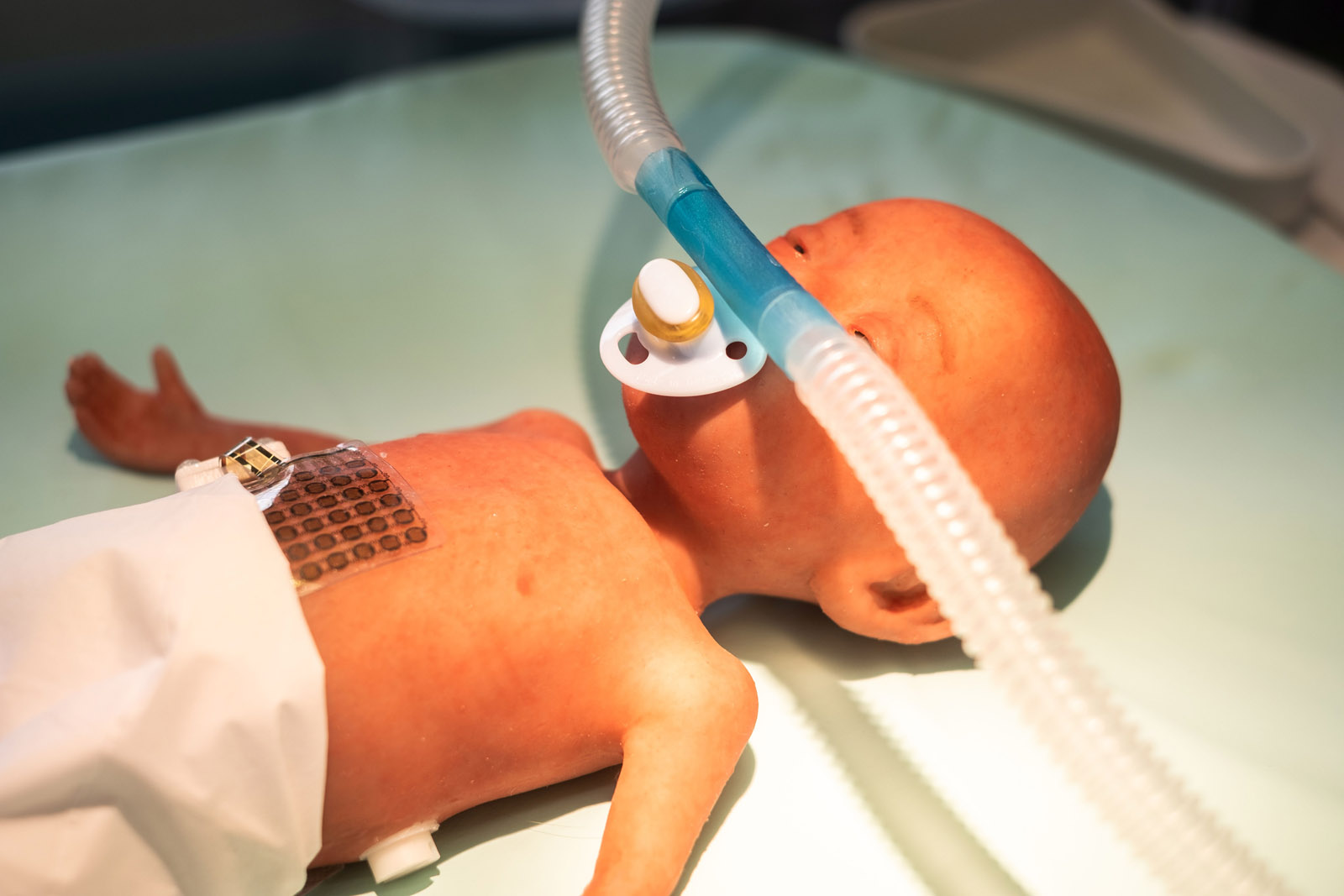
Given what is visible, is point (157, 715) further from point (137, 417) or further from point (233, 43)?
point (233, 43)

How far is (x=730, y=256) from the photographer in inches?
29.4

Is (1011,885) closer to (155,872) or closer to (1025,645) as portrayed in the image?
(1025,645)

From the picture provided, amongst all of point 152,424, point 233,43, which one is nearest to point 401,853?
point 152,424

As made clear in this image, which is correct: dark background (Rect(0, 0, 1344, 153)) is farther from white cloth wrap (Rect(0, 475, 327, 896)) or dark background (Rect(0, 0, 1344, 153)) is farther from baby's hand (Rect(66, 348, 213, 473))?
white cloth wrap (Rect(0, 475, 327, 896))

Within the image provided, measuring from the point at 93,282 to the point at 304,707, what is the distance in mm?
891

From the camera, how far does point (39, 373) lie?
1176 mm

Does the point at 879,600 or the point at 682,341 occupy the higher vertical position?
the point at 682,341

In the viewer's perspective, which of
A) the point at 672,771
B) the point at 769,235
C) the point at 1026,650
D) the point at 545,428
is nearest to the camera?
the point at 1026,650

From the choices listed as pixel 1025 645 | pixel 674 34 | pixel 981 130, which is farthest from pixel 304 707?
pixel 674 34

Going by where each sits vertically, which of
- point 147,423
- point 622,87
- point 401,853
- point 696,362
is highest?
point 622,87

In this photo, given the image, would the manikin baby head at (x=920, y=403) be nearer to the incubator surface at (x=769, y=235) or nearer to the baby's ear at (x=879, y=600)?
the baby's ear at (x=879, y=600)

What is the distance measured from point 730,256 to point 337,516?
0.33 metres

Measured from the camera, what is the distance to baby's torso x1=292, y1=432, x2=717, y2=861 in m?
0.69

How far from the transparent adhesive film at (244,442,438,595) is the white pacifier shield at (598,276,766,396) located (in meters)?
0.18
